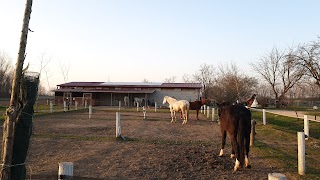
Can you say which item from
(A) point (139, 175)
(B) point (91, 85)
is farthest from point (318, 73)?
(B) point (91, 85)

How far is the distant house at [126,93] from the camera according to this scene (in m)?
47.5

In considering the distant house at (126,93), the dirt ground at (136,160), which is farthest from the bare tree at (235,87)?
the dirt ground at (136,160)

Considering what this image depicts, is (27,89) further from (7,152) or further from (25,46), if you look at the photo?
(7,152)

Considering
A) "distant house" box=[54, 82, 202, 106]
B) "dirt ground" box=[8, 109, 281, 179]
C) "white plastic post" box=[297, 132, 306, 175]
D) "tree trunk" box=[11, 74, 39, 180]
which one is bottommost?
"dirt ground" box=[8, 109, 281, 179]

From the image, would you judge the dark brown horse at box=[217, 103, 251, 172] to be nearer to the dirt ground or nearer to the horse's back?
the horse's back

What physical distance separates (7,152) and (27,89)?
33.2 inches

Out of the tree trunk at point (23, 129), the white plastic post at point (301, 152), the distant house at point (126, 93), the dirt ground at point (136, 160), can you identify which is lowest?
the dirt ground at point (136, 160)

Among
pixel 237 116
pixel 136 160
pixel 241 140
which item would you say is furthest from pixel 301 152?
pixel 136 160

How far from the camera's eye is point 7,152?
12.1 feet

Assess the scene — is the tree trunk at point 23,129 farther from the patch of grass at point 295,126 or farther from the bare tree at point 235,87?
the bare tree at point 235,87

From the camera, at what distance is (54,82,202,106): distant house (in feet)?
156

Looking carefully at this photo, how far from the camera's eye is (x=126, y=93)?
49.0 m

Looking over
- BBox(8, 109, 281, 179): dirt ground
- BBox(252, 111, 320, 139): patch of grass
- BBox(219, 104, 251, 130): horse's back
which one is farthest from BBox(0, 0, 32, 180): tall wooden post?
BBox(252, 111, 320, 139): patch of grass

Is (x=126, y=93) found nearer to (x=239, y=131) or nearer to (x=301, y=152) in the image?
(x=239, y=131)
